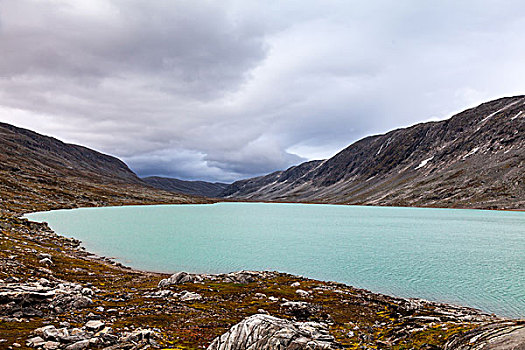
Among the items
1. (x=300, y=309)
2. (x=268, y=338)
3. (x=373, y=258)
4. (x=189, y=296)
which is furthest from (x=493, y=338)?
(x=373, y=258)

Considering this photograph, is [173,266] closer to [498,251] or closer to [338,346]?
[338,346]

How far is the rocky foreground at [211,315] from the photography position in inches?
495

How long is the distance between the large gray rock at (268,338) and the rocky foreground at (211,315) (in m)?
0.04

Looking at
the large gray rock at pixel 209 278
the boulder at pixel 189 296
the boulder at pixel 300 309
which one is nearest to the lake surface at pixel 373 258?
the large gray rock at pixel 209 278

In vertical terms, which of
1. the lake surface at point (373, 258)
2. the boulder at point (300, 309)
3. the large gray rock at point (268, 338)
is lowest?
the lake surface at point (373, 258)

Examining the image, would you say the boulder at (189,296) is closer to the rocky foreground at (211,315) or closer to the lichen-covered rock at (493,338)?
the rocky foreground at (211,315)

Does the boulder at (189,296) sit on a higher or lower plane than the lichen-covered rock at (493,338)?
lower

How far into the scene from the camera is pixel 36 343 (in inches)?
497

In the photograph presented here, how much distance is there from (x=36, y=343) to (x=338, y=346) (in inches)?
498

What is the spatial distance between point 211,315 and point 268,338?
35.3ft

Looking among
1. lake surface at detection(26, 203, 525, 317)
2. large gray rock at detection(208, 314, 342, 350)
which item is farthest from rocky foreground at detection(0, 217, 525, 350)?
lake surface at detection(26, 203, 525, 317)

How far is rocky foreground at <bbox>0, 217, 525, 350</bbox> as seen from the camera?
495 inches

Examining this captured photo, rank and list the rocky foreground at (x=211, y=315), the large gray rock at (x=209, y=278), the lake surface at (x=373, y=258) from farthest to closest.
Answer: the lake surface at (x=373, y=258) < the large gray rock at (x=209, y=278) < the rocky foreground at (x=211, y=315)

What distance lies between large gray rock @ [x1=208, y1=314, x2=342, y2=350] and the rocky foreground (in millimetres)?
41
